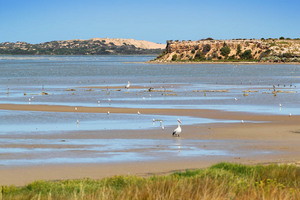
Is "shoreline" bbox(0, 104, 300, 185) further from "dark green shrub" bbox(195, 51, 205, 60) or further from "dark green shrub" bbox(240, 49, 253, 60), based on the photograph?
"dark green shrub" bbox(195, 51, 205, 60)

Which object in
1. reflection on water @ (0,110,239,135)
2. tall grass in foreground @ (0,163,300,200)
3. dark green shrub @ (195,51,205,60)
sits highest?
dark green shrub @ (195,51,205,60)

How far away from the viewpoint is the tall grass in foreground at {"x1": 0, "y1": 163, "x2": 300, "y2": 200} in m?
8.77

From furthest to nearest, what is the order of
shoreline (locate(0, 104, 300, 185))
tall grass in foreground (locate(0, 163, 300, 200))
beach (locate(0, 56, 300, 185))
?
beach (locate(0, 56, 300, 185))
shoreline (locate(0, 104, 300, 185))
tall grass in foreground (locate(0, 163, 300, 200))

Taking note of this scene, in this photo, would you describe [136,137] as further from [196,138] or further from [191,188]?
[191,188]

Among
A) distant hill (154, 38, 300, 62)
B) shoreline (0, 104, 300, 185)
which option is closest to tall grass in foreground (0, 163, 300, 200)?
shoreline (0, 104, 300, 185)

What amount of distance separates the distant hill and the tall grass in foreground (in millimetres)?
157433

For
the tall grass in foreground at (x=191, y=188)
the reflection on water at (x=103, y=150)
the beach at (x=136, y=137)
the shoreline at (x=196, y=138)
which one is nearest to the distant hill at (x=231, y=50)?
the beach at (x=136, y=137)

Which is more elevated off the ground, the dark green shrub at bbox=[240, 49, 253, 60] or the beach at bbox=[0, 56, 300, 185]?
the dark green shrub at bbox=[240, 49, 253, 60]

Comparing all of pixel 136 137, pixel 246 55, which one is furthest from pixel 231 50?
pixel 136 137

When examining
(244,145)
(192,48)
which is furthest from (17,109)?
(192,48)

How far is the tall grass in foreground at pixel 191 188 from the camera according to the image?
877 cm

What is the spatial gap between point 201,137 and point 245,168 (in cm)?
910

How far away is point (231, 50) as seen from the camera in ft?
625

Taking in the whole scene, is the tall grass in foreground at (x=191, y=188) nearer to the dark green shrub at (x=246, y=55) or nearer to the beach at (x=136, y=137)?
the beach at (x=136, y=137)
